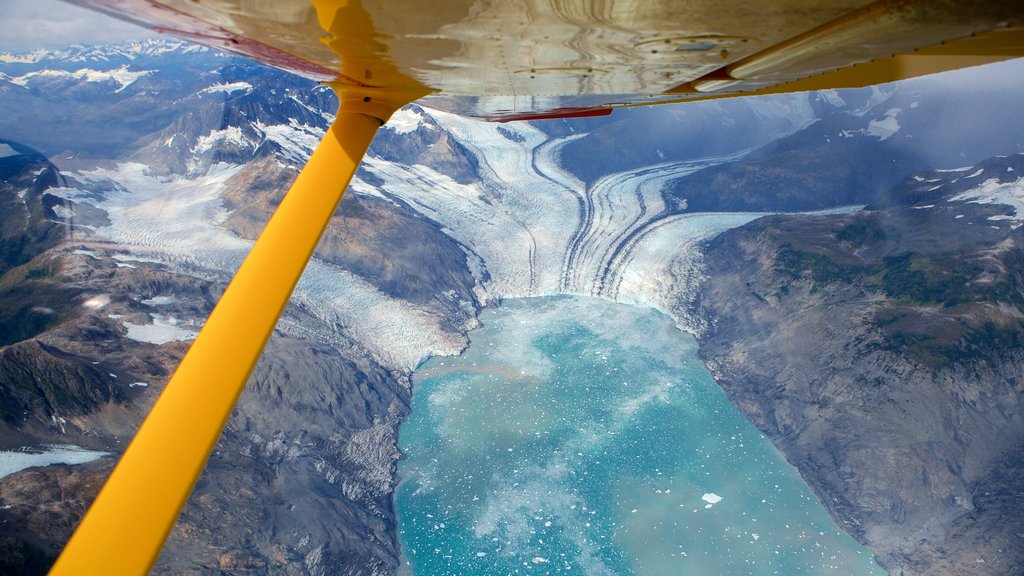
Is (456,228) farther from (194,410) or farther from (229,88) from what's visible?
(194,410)

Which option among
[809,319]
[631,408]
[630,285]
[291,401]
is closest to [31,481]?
[291,401]

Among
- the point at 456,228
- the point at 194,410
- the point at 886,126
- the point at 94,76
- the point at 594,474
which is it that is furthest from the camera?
the point at 94,76

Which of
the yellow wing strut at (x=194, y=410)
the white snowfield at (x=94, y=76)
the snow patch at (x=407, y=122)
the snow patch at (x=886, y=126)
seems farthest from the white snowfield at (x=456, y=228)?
the white snowfield at (x=94, y=76)

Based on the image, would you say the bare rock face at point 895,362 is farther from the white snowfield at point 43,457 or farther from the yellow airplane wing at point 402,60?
the white snowfield at point 43,457

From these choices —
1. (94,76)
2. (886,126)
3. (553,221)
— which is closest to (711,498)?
(553,221)

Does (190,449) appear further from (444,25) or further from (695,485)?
(695,485)

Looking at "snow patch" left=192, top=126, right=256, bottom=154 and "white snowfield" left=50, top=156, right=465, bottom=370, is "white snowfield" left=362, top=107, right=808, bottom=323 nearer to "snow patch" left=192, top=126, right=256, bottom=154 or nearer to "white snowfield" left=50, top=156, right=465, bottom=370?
"white snowfield" left=50, top=156, right=465, bottom=370
